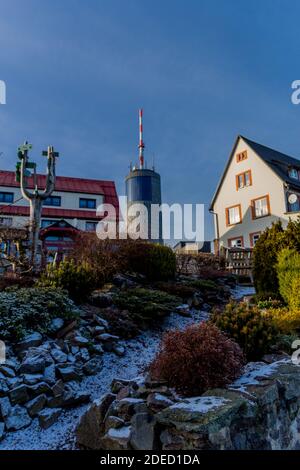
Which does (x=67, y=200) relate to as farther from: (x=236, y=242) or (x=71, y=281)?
(x=71, y=281)

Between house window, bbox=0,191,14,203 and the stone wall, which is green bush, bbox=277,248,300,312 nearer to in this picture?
the stone wall

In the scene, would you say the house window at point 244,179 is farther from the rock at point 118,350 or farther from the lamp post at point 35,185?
the rock at point 118,350

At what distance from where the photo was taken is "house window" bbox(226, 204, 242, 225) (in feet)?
86.0

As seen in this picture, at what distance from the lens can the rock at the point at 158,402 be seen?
3.27 m

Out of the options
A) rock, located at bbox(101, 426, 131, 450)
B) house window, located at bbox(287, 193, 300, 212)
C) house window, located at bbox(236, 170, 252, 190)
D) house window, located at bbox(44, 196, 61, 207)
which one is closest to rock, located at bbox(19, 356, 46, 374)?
rock, located at bbox(101, 426, 131, 450)

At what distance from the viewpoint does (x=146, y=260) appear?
1045 centimetres

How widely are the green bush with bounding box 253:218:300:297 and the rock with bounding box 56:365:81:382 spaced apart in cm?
664

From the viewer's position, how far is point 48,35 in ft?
28.0

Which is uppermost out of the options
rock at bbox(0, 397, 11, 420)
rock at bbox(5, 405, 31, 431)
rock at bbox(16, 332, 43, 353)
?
rock at bbox(16, 332, 43, 353)

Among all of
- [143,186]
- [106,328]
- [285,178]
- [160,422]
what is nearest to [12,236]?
[106,328]

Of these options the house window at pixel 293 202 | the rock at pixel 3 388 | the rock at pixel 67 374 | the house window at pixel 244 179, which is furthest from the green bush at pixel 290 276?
the house window at pixel 244 179

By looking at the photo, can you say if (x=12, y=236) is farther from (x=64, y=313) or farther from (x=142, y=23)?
(x=142, y=23)

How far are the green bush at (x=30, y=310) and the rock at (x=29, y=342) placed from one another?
0.39ft

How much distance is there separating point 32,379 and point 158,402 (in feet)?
6.63
